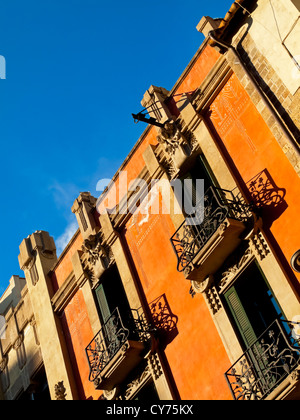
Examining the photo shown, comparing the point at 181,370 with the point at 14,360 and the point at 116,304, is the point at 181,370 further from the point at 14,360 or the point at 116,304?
the point at 14,360

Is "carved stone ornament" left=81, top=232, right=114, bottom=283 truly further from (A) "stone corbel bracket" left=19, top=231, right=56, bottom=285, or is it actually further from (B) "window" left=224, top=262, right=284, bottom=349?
(B) "window" left=224, top=262, right=284, bottom=349

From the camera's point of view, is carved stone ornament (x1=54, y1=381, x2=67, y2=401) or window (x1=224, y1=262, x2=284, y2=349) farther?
carved stone ornament (x1=54, y1=381, x2=67, y2=401)

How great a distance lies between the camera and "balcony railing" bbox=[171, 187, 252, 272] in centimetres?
1372

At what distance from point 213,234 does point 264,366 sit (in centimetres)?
298

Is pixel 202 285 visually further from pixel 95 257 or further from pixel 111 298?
pixel 95 257

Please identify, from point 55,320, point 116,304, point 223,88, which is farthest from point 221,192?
point 55,320

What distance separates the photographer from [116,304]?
1800cm

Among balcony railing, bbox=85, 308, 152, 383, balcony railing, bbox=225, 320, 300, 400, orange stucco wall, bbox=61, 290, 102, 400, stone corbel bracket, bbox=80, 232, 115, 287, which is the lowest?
balcony railing, bbox=225, 320, 300, 400

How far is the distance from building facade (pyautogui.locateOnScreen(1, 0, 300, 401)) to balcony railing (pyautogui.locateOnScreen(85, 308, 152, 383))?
2.1 inches

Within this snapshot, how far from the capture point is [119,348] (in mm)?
15766

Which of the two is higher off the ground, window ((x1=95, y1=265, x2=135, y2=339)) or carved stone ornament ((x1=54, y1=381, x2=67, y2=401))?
window ((x1=95, y1=265, x2=135, y2=339))

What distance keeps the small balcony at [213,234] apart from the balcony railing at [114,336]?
2218mm

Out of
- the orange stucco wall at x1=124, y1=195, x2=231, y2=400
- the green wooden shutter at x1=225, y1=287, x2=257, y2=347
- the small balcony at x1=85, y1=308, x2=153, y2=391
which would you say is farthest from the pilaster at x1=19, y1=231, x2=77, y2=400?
the green wooden shutter at x1=225, y1=287, x2=257, y2=347

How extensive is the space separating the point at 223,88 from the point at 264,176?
2.91 m
